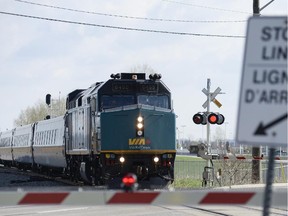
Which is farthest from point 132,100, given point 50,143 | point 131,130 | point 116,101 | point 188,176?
point 188,176

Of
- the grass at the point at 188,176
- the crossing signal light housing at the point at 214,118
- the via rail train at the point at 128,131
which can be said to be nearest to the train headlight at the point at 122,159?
the via rail train at the point at 128,131

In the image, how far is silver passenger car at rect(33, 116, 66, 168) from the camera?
1111 inches

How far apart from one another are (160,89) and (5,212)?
826 centimetres

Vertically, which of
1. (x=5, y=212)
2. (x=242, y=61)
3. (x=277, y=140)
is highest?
(x=242, y=61)

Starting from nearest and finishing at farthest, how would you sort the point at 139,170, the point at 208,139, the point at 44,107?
the point at 139,170 → the point at 208,139 → the point at 44,107

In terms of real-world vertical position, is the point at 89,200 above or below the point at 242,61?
below

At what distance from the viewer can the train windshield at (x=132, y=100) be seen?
2077cm

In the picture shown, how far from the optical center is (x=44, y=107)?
408 feet

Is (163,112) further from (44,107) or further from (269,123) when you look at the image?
(44,107)

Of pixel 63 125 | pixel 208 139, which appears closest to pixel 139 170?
pixel 208 139

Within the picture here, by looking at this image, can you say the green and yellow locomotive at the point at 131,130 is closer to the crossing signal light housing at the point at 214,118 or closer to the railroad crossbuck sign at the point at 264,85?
the crossing signal light housing at the point at 214,118

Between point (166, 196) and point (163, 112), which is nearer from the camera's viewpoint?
point (166, 196)

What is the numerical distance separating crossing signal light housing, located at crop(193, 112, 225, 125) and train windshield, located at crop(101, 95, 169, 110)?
230cm

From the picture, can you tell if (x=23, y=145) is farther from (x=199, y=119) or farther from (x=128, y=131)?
(x=128, y=131)
